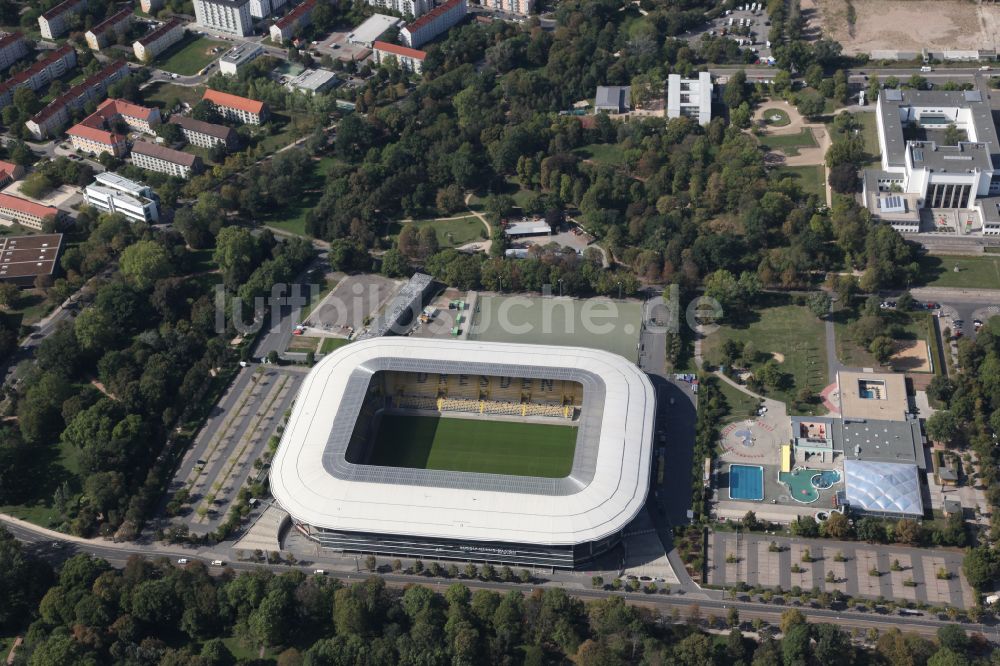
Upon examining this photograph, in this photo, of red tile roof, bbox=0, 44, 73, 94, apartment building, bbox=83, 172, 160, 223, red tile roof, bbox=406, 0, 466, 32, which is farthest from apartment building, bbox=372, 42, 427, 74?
red tile roof, bbox=0, 44, 73, 94

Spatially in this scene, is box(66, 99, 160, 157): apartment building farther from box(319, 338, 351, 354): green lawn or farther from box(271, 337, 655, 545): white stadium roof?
box(271, 337, 655, 545): white stadium roof

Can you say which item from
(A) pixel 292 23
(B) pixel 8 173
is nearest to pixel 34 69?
(B) pixel 8 173

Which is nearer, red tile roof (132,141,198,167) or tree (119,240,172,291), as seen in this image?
tree (119,240,172,291)

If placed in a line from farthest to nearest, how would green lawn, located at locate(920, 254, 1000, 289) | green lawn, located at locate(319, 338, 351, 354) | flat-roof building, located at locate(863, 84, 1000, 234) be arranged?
flat-roof building, located at locate(863, 84, 1000, 234)
green lawn, located at locate(920, 254, 1000, 289)
green lawn, located at locate(319, 338, 351, 354)

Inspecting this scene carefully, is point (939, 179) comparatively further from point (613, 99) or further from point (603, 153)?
point (613, 99)

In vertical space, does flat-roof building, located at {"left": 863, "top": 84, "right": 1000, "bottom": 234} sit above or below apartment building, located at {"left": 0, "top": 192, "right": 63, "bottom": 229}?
above

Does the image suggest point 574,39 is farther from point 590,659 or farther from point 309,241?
point 590,659

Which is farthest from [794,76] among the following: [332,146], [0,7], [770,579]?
[0,7]
